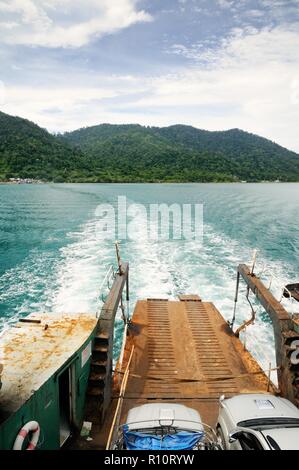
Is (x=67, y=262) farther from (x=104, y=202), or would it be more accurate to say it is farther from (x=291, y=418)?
(x=104, y=202)

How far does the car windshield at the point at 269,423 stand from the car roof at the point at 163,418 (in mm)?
1008

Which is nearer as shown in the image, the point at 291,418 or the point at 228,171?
the point at 291,418

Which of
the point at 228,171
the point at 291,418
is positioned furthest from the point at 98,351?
the point at 228,171

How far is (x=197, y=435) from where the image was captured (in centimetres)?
629

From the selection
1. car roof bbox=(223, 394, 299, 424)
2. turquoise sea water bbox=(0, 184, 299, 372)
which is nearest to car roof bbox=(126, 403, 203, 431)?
car roof bbox=(223, 394, 299, 424)


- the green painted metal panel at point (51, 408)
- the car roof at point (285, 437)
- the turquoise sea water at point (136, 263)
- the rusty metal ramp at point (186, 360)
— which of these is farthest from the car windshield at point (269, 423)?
the turquoise sea water at point (136, 263)

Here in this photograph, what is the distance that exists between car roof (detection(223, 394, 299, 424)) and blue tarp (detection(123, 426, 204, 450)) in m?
1.26

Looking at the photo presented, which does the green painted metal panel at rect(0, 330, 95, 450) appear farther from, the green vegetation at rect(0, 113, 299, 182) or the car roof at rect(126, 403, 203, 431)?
the green vegetation at rect(0, 113, 299, 182)

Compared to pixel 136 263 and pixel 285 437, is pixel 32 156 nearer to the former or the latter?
pixel 136 263

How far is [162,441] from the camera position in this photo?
6164 millimetres

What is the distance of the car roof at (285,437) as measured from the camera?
19.0 ft

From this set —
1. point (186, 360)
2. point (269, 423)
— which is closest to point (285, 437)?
point (269, 423)

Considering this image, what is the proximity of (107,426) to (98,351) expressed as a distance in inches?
78.6

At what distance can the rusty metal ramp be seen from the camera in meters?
10.3
